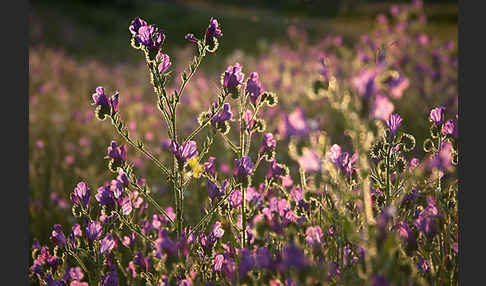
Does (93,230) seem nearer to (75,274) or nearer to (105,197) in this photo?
(105,197)

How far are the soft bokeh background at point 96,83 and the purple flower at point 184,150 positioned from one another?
92 cm

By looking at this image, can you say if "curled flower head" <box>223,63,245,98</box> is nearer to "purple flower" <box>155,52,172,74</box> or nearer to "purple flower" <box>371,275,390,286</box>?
"purple flower" <box>155,52,172,74</box>

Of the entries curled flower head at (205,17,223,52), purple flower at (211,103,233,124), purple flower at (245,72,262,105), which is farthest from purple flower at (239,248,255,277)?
curled flower head at (205,17,223,52)

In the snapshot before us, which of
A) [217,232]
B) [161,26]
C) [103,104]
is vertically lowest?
[217,232]

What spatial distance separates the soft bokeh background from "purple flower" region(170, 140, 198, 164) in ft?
3.01

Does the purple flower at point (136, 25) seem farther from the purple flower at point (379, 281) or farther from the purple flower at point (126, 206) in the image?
the purple flower at point (379, 281)

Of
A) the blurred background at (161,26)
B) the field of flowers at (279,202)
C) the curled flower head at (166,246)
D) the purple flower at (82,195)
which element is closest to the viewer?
the field of flowers at (279,202)

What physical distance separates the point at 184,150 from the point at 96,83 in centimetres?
796

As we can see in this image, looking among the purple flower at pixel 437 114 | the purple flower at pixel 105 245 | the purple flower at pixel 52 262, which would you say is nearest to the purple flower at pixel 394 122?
the purple flower at pixel 437 114

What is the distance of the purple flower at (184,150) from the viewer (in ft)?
5.65

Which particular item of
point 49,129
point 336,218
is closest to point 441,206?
point 336,218

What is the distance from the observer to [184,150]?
1.74 metres

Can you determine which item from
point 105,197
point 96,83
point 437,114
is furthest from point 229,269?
point 96,83

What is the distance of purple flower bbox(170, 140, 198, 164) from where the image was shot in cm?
172
